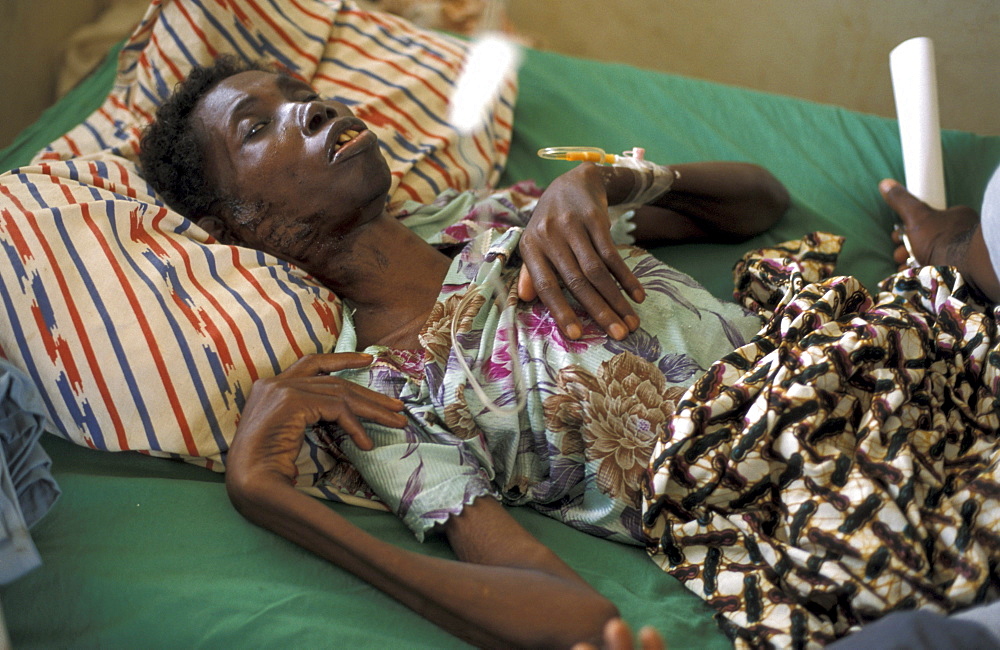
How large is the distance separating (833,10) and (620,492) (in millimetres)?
2113

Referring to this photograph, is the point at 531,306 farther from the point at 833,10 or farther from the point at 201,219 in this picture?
the point at 833,10

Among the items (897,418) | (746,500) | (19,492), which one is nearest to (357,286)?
(19,492)

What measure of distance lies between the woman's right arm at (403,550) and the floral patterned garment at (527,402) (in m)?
0.05

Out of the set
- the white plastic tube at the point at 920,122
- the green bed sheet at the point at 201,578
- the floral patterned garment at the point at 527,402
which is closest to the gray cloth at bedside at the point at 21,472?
the green bed sheet at the point at 201,578

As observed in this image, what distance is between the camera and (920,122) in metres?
1.91

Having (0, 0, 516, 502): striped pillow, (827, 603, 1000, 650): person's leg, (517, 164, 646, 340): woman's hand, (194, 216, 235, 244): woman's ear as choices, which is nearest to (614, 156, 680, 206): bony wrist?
(517, 164, 646, 340): woman's hand

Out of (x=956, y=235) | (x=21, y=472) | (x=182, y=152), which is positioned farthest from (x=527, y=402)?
(x=956, y=235)

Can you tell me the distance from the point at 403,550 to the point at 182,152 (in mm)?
886

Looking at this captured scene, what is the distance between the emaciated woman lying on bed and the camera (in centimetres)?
101

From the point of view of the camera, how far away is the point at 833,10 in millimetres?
2635

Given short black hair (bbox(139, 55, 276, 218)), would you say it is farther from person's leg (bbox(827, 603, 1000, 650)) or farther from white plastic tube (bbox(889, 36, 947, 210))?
white plastic tube (bbox(889, 36, 947, 210))

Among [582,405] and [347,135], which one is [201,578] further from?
[347,135]

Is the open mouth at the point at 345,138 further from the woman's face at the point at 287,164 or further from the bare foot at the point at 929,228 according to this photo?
the bare foot at the point at 929,228

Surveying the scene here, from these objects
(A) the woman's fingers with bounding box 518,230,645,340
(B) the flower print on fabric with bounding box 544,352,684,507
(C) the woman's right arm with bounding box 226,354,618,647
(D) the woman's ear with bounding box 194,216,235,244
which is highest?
(A) the woman's fingers with bounding box 518,230,645,340
